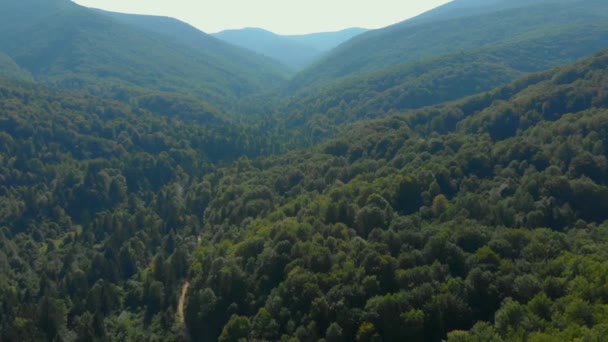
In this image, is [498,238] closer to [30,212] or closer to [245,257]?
[245,257]

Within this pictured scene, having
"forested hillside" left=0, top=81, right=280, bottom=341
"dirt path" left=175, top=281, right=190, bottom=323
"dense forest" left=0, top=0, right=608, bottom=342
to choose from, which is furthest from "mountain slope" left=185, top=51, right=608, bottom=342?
"forested hillside" left=0, top=81, right=280, bottom=341

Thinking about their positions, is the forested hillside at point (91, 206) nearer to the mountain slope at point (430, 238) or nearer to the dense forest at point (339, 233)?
the dense forest at point (339, 233)

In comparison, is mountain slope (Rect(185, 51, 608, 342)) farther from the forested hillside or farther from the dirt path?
the forested hillside

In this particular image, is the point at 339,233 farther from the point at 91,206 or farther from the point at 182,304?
the point at 91,206

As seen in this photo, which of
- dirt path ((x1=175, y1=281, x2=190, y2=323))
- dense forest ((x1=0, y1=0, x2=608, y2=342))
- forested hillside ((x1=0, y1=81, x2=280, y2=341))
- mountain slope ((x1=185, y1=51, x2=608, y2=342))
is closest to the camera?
mountain slope ((x1=185, y1=51, x2=608, y2=342))

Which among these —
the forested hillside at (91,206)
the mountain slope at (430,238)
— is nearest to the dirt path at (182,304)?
the forested hillside at (91,206)

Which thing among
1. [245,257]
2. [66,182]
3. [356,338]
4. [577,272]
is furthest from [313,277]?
[66,182]

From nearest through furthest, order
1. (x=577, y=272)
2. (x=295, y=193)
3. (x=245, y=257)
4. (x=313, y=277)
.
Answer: (x=577, y=272) < (x=313, y=277) < (x=245, y=257) < (x=295, y=193)

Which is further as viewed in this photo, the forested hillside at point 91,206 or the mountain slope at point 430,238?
the forested hillside at point 91,206

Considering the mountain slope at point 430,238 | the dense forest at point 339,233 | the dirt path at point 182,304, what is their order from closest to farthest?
the mountain slope at point 430,238 < the dense forest at point 339,233 < the dirt path at point 182,304

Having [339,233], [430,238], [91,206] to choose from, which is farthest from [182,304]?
[91,206]

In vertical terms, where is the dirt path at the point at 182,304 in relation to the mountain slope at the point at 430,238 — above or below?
below
